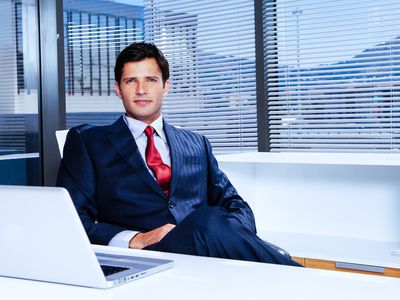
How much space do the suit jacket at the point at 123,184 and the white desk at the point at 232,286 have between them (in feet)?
3.22

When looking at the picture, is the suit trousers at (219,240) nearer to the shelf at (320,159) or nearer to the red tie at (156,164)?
the red tie at (156,164)

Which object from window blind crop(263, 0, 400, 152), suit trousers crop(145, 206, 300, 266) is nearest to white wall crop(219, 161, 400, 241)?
window blind crop(263, 0, 400, 152)

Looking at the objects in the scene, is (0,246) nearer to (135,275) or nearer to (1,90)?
(135,275)

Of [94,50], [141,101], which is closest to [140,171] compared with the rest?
[141,101]

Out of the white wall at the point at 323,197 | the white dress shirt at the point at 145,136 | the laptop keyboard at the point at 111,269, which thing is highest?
the white dress shirt at the point at 145,136

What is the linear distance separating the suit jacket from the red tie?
4 cm

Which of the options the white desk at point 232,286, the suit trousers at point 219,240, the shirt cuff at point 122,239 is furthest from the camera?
the shirt cuff at point 122,239

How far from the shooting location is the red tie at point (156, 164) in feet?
7.76

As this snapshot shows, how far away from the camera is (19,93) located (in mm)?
3346

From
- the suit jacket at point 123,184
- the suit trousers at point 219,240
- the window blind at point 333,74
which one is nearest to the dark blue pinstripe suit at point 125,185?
the suit jacket at point 123,184

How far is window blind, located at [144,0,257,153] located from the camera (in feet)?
14.4

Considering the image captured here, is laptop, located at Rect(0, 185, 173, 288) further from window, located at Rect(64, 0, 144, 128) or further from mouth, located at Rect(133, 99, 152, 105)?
window, located at Rect(64, 0, 144, 128)

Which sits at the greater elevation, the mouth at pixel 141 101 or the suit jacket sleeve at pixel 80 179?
the mouth at pixel 141 101

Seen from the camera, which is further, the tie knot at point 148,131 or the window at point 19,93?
the window at point 19,93
